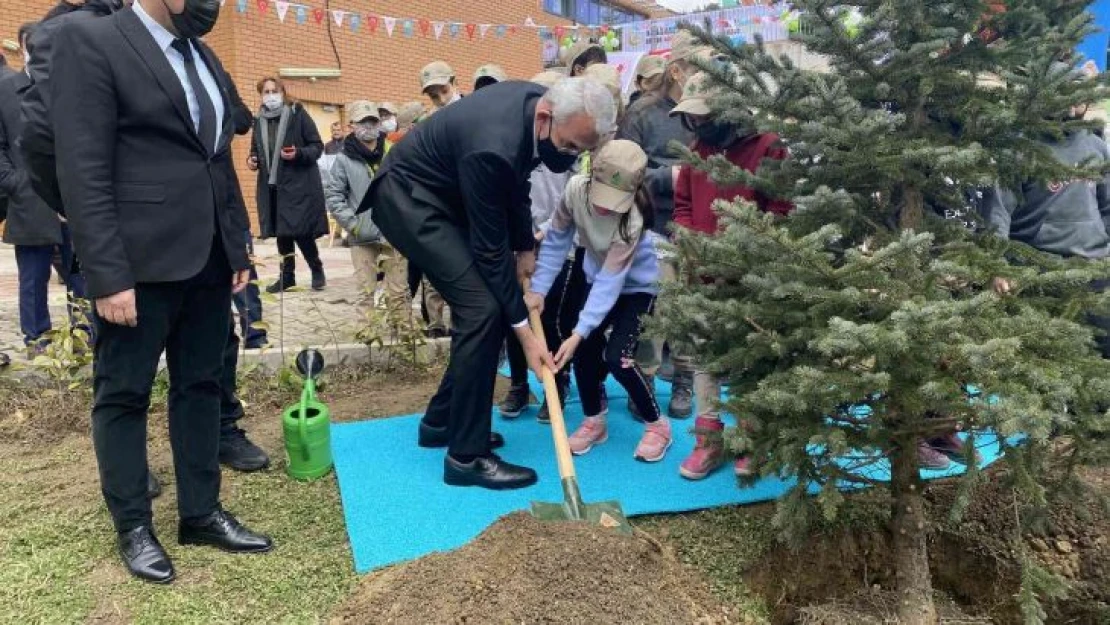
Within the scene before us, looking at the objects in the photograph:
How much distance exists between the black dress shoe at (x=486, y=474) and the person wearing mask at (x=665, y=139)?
1.00 meters

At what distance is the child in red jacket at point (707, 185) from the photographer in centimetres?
310

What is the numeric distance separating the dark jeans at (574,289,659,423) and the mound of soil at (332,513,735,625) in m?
1.17

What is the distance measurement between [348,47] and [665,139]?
924 cm

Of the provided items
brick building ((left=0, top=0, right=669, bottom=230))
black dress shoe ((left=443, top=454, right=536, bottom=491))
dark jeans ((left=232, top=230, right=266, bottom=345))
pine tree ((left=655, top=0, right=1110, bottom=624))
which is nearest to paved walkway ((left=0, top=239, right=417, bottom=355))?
dark jeans ((left=232, top=230, right=266, bottom=345))

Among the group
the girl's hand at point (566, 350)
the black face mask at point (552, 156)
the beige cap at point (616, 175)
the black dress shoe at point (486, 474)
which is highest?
the black face mask at point (552, 156)

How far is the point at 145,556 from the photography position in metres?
2.73

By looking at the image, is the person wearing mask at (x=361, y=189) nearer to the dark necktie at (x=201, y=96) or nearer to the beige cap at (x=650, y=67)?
the beige cap at (x=650, y=67)

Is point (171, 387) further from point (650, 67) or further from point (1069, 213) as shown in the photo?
point (1069, 213)

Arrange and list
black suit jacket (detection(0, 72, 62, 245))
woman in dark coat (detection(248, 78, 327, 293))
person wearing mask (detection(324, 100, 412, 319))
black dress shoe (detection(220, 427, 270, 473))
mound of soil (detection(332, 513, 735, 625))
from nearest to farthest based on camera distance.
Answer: mound of soil (detection(332, 513, 735, 625)) → black dress shoe (detection(220, 427, 270, 473)) → black suit jacket (detection(0, 72, 62, 245)) → person wearing mask (detection(324, 100, 412, 319)) → woman in dark coat (detection(248, 78, 327, 293))

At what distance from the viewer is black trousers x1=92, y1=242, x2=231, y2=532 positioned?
2584mm

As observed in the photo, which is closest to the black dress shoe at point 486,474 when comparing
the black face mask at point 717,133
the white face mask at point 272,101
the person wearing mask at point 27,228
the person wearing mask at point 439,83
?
the black face mask at point 717,133

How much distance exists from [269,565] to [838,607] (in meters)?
1.94

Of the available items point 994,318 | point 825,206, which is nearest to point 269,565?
point 825,206

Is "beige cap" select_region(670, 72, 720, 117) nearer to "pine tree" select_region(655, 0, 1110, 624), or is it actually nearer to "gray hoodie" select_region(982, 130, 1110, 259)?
"pine tree" select_region(655, 0, 1110, 624)
